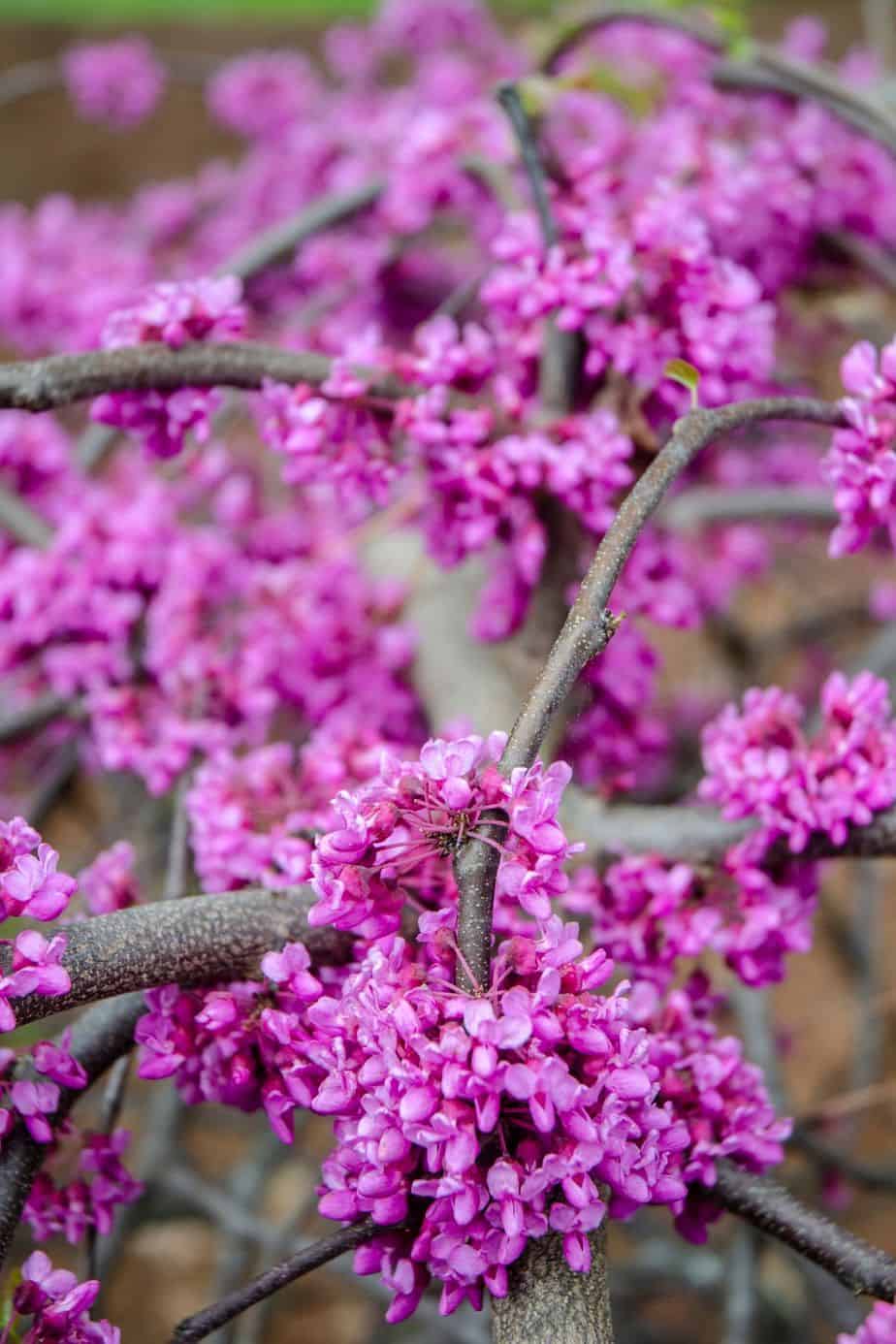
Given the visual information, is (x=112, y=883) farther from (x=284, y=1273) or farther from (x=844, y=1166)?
(x=844, y=1166)

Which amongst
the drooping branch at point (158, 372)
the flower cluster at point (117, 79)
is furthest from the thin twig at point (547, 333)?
the flower cluster at point (117, 79)

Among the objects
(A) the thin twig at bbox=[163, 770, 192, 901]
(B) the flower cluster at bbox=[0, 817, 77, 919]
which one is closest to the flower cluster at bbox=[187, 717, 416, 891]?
(A) the thin twig at bbox=[163, 770, 192, 901]

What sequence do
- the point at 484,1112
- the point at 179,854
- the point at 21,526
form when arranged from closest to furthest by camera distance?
the point at 484,1112 < the point at 179,854 < the point at 21,526

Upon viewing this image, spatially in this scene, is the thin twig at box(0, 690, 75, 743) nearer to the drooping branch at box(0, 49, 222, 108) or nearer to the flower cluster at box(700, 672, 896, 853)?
the flower cluster at box(700, 672, 896, 853)

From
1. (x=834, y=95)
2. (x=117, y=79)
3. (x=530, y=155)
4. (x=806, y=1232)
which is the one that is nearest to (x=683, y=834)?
(x=806, y=1232)

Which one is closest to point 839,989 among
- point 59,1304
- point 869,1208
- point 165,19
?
point 869,1208

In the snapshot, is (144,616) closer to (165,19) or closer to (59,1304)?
(59,1304)

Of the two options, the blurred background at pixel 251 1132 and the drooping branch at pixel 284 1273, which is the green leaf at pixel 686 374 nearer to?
the drooping branch at pixel 284 1273
